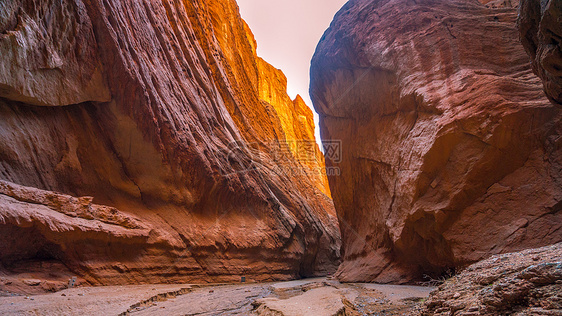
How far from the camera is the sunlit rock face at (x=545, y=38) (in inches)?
115

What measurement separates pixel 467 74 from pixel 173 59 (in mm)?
9501

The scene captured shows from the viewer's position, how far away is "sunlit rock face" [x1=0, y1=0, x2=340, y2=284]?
537 cm

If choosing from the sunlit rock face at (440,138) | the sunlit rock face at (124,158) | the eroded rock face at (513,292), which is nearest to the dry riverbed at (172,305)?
the sunlit rock face at (124,158)

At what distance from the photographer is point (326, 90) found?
12.5m

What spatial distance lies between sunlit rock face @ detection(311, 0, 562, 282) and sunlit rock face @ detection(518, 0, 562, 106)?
2879 mm

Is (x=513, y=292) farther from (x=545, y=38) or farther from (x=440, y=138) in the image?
(x=440, y=138)

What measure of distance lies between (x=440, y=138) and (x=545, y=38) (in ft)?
12.7

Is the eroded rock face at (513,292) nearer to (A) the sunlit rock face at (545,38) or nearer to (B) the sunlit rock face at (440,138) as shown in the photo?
(A) the sunlit rock face at (545,38)

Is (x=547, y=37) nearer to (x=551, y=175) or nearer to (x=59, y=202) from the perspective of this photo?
(x=551, y=175)

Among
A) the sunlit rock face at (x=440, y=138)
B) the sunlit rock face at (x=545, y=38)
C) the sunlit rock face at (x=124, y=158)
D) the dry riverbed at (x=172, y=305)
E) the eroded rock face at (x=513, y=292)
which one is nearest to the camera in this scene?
the eroded rock face at (x=513, y=292)

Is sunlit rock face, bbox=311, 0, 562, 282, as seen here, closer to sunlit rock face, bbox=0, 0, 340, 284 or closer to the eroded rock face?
the eroded rock face

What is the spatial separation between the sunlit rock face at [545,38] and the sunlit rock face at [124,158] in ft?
25.8

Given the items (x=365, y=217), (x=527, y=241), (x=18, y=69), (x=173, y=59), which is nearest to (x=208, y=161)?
(x=173, y=59)

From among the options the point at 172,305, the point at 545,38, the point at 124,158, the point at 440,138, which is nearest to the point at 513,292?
the point at 545,38
